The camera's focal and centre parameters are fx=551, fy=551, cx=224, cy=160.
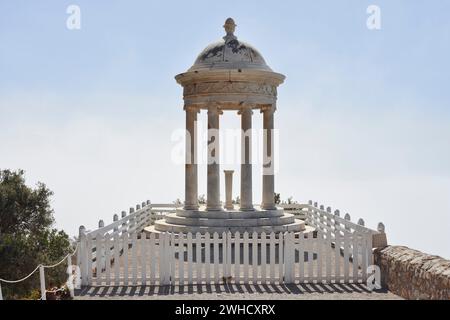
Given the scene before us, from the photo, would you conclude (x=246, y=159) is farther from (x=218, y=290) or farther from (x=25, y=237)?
(x=25, y=237)

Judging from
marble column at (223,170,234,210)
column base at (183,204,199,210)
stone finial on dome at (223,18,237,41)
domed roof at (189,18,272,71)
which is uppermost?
stone finial on dome at (223,18,237,41)

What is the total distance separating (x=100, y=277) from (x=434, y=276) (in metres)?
7.70

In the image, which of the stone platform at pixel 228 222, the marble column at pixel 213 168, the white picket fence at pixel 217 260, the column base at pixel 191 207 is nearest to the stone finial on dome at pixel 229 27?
the marble column at pixel 213 168

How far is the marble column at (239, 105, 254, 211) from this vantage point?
2011 cm

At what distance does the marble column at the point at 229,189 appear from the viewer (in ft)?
72.5

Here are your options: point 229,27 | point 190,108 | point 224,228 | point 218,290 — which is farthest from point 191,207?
point 218,290

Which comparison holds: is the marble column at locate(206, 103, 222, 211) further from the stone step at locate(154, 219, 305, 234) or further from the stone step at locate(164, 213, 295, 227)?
the stone step at locate(154, 219, 305, 234)

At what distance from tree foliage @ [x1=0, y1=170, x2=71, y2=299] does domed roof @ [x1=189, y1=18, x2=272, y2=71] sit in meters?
12.3

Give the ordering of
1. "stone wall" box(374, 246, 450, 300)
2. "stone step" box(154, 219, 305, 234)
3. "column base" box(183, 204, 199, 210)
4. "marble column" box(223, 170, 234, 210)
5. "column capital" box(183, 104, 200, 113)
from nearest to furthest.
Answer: "stone wall" box(374, 246, 450, 300) < "stone step" box(154, 219, 305, 234) < "column base" box(183, 204, 199, 210) < "column capital" box(183, 104, 200, 113) < "marble column" box(223, 170, 234, 210)

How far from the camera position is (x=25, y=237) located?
88.6 feet

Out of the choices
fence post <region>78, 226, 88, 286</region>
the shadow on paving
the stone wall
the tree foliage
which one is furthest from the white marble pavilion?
the tree foliage

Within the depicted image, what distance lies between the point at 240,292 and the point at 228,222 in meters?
6.27

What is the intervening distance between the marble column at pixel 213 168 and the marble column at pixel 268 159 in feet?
6.24
